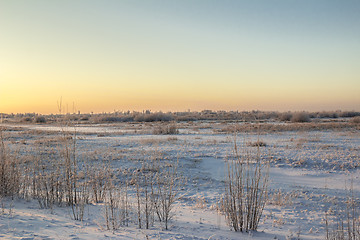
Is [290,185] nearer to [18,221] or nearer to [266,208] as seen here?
[266,208]

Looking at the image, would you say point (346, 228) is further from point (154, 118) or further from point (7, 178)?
point (154, 118)

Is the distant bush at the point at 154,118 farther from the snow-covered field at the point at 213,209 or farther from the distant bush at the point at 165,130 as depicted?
the snow-covered field at the point at 213,209

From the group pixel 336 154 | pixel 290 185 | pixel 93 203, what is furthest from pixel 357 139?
pixel 93 203

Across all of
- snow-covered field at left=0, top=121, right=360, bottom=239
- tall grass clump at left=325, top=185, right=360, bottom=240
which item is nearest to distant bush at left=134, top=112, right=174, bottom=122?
snow-covered field at left=0, top=121, right=360, bottom=239

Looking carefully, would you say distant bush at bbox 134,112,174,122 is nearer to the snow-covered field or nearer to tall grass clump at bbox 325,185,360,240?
the snow-covered field

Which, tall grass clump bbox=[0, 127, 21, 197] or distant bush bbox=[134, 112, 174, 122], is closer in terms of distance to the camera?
tall grass clump bbox=[0, 127, 21, 197]

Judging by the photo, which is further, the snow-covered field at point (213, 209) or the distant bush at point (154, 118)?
the distant bush at point (154, 118)

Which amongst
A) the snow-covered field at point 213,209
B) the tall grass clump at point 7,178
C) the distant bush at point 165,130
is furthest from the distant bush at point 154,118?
the tall grass clump at point 7,178

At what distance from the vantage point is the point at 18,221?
5.09 m

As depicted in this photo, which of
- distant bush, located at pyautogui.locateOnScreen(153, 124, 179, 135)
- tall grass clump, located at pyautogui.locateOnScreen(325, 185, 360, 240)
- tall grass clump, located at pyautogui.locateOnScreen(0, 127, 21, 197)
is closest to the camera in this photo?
tall grass clump, located at pyautogui.locateOnScreen(325, 185, 360, 240)

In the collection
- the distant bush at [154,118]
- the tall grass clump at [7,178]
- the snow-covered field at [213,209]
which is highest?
the distant bush at [154,118]

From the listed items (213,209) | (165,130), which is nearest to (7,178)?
(213,209)

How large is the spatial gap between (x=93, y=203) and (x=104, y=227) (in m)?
1.87

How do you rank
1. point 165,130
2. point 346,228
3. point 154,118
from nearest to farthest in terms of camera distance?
point 346,228 < point 165,130 < point 154,118
